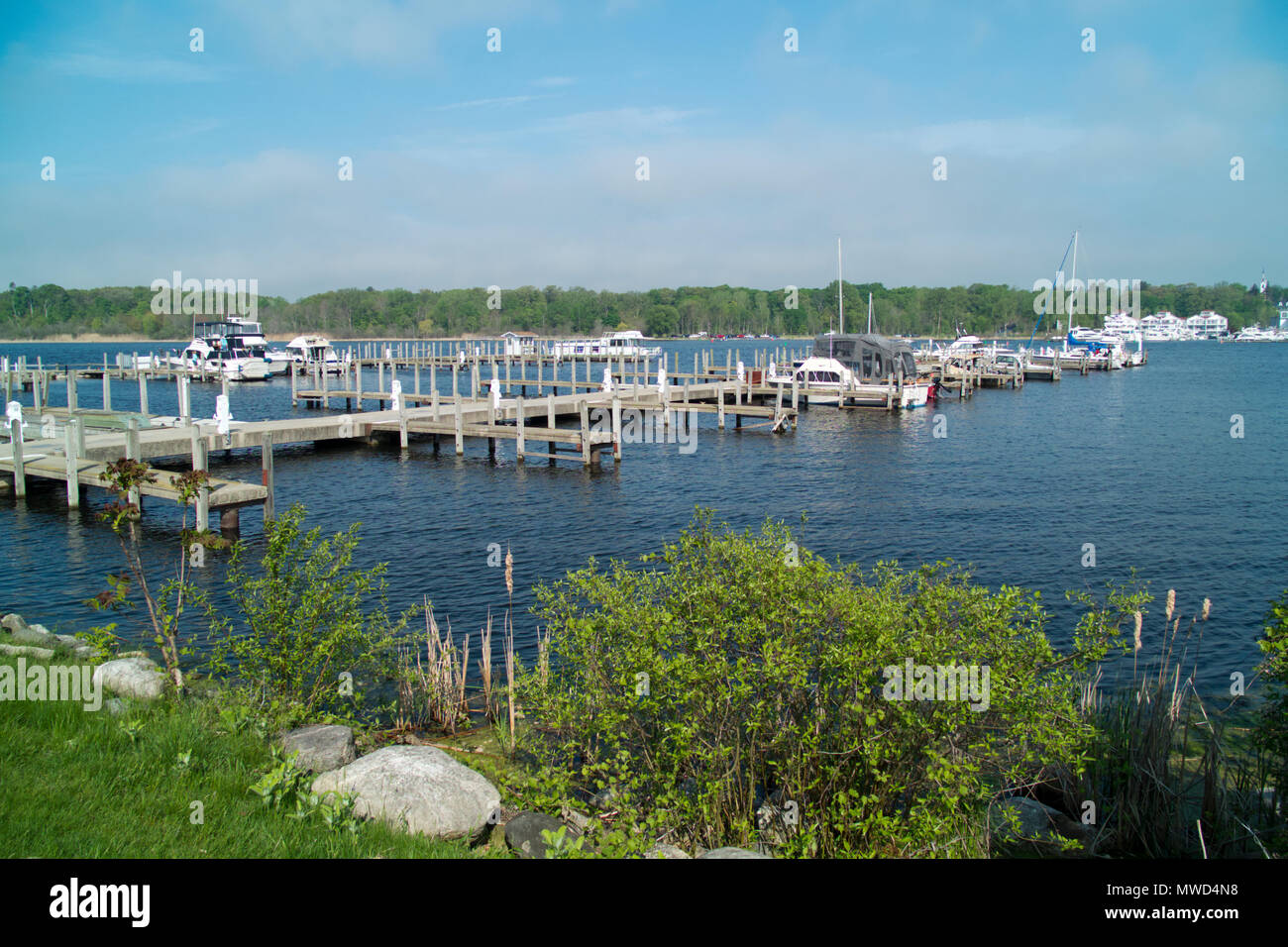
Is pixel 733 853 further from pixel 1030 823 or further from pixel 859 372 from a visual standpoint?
pixel 859 372

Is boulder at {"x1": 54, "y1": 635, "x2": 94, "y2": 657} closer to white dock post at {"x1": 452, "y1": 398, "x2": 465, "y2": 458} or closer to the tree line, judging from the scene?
white dock post at {"x1": 452, "y1": 398, "x2": 465, "y2": 458}

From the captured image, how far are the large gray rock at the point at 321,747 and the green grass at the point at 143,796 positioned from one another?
347mm

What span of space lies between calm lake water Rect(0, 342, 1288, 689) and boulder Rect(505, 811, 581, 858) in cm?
737

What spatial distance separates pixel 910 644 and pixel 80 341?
22619 centimetres

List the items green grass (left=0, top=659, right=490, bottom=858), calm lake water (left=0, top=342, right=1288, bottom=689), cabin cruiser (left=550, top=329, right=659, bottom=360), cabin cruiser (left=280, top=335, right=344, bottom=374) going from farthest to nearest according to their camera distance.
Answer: cabin cruiser (left=550, top=329, right=659, bottom=360) → cabin cruiser (left=280, top=335, right=344, bottom=374) → calm lake water (left=0, top=342, right=1288, bottom=689) → green grass (left=0, top=659, right=490, bottom=858)

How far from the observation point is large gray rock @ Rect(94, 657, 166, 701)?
9.95 metres

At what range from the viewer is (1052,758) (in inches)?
349

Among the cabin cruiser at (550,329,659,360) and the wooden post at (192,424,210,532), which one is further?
the cabin cruiser at (550,329,659,360)

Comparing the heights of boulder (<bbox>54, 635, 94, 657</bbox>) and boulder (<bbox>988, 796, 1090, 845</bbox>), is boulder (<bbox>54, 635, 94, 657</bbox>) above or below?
above

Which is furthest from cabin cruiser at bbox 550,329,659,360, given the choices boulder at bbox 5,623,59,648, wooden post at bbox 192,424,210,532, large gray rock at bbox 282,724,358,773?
large gray rock at bbox 282,724,358,773

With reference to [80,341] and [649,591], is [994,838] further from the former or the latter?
[80,341]

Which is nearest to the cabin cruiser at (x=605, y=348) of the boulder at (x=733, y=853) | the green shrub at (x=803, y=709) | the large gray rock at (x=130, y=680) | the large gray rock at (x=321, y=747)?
the large gray rock at (x=130, y=680)

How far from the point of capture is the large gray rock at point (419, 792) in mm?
8055
